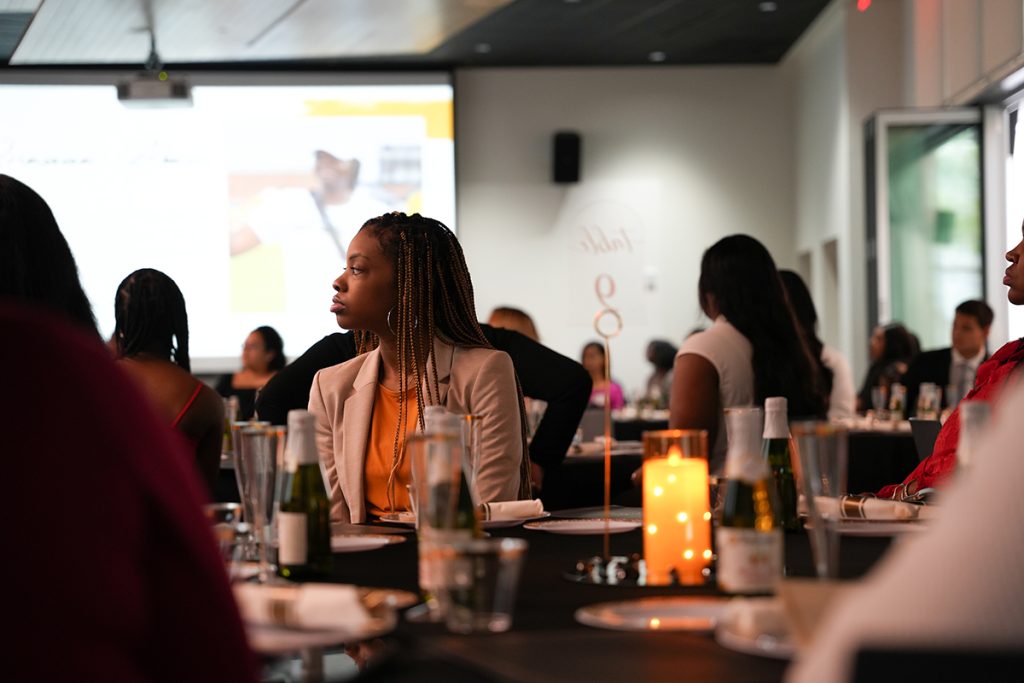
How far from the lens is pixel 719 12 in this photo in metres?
9.51

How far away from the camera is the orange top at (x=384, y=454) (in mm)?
2707

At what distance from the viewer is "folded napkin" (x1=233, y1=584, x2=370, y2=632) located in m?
1.26

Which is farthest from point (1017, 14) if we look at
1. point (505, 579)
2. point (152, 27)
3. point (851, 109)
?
point (505, 579)

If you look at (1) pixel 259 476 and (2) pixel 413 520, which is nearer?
(1) pixel 259 476

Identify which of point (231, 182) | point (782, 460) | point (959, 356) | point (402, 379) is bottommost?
point (782, 460)

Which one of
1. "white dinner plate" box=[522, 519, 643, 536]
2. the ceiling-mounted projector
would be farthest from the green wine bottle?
the ceiling-mounted projector

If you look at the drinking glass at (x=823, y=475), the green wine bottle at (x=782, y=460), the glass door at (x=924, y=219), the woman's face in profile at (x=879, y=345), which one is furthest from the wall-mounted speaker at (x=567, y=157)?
the drinking glass at (x=823, y=475)

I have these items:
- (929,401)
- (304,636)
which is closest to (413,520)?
(304,636)

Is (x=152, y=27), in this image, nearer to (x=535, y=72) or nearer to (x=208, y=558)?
(x=535, y=72)

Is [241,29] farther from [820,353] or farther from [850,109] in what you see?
[820,353]

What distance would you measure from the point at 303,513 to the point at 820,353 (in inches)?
123

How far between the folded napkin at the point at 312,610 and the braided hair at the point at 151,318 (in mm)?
2216

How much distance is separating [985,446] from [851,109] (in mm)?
9011

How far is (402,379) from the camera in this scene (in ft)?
9.19
